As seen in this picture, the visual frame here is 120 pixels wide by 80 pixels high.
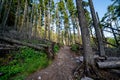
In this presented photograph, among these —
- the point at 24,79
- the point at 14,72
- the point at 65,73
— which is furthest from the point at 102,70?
the point at 14,72

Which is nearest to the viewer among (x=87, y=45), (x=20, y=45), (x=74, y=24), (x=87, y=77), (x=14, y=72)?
(x=87, y=77)

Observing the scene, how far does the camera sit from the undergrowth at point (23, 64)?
6984 mm

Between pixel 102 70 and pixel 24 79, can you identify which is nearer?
pixel 24 79

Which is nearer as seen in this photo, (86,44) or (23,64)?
(86,44)

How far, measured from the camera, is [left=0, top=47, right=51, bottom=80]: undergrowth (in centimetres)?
698

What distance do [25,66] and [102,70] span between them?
435 cm

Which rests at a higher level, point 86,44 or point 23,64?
point 86,44

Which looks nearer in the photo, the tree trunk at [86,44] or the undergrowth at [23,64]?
the undergrowth at [23,64]

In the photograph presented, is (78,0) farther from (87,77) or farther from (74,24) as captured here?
(74,24)

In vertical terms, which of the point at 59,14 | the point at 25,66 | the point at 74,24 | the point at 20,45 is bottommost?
the point at 25,66

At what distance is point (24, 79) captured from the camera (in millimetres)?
6641

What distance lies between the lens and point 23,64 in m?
7.94

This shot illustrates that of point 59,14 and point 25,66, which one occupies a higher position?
point 59,14

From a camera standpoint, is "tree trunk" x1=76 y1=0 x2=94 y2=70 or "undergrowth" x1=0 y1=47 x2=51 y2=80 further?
"tree trunk" x1=76 y1=0 x2=94 y2=70
